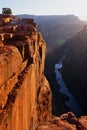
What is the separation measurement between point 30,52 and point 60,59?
286 ft

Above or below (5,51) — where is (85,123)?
below

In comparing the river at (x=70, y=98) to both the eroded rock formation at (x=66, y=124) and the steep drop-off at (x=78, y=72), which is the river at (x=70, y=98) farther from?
the eroded rock formation at (x=66, y=124)

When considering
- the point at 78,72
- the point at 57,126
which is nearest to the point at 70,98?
the point at 78,72

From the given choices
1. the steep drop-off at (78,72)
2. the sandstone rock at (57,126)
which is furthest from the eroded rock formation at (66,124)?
the steep drop-off at (78,72)

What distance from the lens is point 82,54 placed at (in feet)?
262

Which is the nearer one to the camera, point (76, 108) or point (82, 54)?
point (76, 108)

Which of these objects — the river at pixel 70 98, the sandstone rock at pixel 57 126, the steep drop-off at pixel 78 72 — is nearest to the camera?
the sandstone rock at pixel 57 126

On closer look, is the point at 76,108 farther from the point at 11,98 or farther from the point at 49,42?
the point at 49,42

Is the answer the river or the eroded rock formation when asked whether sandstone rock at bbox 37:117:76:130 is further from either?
the river

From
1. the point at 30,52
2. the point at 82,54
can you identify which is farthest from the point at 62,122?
the point at 82,54

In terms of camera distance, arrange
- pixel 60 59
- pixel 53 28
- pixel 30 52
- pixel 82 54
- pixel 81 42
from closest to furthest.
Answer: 1. pixel 30 52
2. pixel 82 54
3. pixel 81 42
4. pixel 60 59
5. pixel 53 28

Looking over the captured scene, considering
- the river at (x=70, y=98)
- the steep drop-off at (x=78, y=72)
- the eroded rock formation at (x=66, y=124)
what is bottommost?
the river at (x=70, y=98)

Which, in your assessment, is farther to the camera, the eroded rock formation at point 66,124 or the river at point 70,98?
the river at point 70,98

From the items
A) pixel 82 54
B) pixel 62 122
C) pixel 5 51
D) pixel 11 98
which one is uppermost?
pixel 5 51
